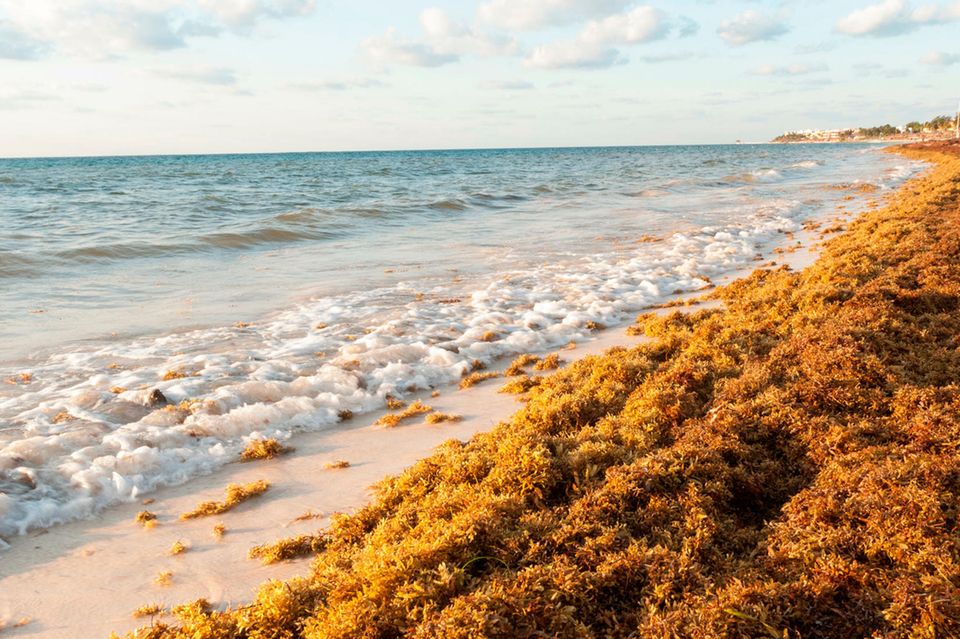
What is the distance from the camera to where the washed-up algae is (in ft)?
9.43

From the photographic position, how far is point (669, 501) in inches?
147

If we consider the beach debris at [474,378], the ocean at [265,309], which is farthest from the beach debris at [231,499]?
the beach debris at [474,378]

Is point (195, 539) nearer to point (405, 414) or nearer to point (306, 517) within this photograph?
point (306, 517)

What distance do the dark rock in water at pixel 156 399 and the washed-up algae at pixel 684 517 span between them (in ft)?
10.3

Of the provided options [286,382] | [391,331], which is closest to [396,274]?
[391,331]

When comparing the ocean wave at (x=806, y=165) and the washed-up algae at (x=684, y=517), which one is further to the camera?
the ocean wave at (x=806, y=165)

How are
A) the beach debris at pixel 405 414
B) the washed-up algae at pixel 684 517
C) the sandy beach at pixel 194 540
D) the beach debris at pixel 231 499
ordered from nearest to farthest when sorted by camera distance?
the washed-up algae at pixel 684 517 → the sandy beach at pixel 194 540 → the beach debris at pixel 231 499 → the beach debris at pixel 405 414

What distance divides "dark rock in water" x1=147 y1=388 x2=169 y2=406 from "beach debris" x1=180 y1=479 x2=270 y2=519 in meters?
2.04

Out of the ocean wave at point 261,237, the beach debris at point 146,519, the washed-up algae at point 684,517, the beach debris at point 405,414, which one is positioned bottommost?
the beach debris at point 146,519

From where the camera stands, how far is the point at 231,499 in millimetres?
4816

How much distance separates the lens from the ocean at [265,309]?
5.79 meters

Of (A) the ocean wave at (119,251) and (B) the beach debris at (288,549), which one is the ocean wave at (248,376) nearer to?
(B) the beach debris at (288,549)

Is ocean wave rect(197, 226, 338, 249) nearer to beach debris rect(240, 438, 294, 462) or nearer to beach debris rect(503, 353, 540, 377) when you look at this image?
beach debris rect(503, 353, 540, 377)

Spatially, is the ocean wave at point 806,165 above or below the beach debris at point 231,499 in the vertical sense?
above
